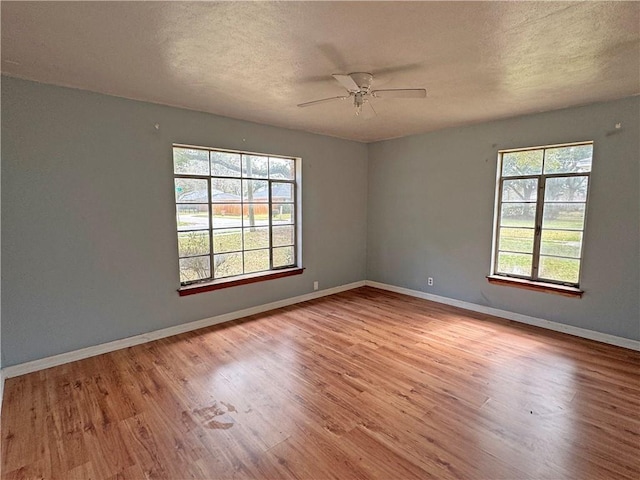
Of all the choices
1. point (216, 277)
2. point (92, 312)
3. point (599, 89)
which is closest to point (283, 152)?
point (216, 277)

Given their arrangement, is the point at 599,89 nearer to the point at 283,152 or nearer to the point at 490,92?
the point at 490,92

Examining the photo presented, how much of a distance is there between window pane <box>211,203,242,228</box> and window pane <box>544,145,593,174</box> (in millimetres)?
3805

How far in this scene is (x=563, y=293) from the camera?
3631 millimetres

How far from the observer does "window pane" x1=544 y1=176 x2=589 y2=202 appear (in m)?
3.52

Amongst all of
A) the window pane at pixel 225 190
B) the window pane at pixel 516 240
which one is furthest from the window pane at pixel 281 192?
the window pane at pixel 516 240

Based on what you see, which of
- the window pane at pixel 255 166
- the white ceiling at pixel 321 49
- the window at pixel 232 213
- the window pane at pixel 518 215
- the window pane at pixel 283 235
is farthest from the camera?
the window pane at pixel 283 235

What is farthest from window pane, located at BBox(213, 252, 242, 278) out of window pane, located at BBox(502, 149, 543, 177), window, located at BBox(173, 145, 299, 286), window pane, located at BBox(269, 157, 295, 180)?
window pane, located at BBox(502, 149, 543, 177)

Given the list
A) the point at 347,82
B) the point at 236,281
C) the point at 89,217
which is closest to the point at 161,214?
the point at 89,217

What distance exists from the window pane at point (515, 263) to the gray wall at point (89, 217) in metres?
3.54

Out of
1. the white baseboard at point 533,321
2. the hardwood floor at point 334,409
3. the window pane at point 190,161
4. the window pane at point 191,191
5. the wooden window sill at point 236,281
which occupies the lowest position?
the hardwood floor at point 334,409

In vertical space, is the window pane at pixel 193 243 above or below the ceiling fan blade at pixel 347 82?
below

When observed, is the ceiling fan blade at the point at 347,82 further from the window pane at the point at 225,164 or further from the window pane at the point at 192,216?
the window pane at the point at 192,216

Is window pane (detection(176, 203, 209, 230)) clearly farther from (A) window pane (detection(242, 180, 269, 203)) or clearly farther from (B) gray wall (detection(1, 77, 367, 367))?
(A) window pane (detection(242, 180, 269, 203))

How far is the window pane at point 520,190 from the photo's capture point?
12.8ft
